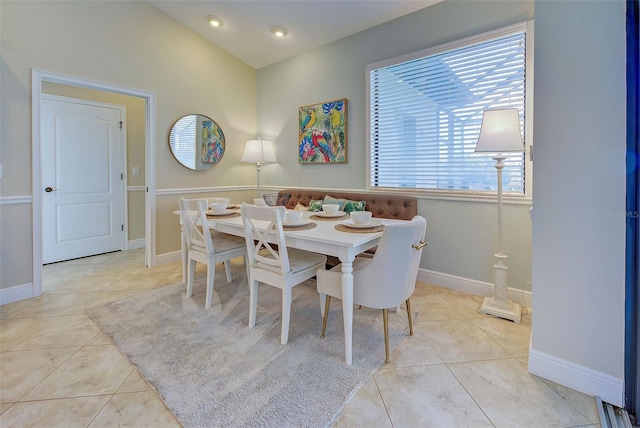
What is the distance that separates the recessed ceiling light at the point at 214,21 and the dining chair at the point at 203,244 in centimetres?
232

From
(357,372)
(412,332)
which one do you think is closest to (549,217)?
(412,332)

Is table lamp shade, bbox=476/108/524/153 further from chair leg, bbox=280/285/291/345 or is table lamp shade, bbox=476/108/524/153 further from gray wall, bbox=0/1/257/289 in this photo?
gray wall, bbox=0/1/257/289

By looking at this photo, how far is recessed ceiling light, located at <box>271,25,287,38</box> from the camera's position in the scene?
343 cm

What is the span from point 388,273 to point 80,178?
423 cm

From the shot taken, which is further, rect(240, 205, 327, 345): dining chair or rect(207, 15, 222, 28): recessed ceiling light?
rect(207, 15, 222, 28): recessed ceiling light

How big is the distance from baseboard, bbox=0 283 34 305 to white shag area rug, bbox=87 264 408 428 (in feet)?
2.60

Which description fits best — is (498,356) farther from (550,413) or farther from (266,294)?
(266,294)

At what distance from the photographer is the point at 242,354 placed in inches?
70.1

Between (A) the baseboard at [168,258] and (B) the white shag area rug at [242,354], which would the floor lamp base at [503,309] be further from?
(A) the baseboard at [168,258]

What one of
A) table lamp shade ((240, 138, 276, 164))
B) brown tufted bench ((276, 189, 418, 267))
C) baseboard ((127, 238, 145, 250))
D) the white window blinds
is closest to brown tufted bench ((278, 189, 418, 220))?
brown tufted bench ((276, 189, 418, 267))

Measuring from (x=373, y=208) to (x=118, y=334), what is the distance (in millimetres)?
2350

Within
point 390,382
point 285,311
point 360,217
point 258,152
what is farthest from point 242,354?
point 258,152

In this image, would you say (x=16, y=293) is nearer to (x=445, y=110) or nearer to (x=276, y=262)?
(x=276, y=262)

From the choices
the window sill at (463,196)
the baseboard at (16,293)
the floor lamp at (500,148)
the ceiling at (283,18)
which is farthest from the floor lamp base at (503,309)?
the baseboard at (16,293)
